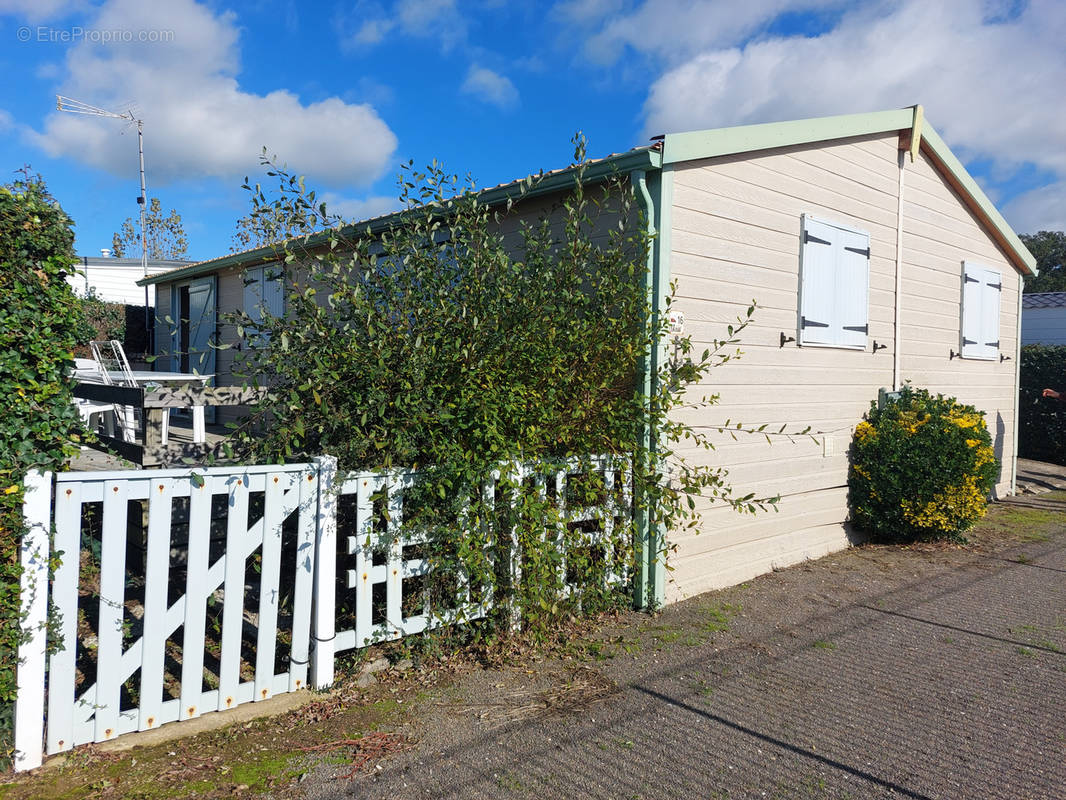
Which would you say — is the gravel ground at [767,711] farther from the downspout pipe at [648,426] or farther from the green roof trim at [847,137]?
the green roof trim at [847,137]

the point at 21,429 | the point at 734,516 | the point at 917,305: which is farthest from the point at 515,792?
the point at 917,305

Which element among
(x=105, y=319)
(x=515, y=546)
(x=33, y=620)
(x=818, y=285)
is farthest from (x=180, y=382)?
(x=105, y=319)

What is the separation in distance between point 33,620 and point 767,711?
3068 millimetres

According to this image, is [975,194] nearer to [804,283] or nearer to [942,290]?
[942,290]

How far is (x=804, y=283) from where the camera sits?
621 cm

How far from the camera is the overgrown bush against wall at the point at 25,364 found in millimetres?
2668

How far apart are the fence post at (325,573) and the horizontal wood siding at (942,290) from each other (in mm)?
6115

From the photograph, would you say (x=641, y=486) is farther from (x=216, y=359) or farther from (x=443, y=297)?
(x=216, y=359)

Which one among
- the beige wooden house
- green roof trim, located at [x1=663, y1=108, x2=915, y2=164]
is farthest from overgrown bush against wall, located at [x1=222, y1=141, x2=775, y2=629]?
green roof trim, located at [x1=663, y1=108, x2=915, y2=164]

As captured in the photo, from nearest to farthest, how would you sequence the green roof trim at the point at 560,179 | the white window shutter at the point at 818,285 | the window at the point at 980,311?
1. the green roof trim at the point at 560,179
2. the white window shutter at the point at 818,285
3. the window at the point at 980,311

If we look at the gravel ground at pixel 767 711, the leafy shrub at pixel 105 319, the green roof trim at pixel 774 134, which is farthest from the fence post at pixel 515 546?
the leafy shrub at pixel 105 319

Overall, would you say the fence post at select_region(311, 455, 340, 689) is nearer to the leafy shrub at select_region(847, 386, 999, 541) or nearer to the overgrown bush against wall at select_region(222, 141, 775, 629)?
the overgrown bush against wall at select_region(222, 141, 775, 629)

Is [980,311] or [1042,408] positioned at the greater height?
[980,311]

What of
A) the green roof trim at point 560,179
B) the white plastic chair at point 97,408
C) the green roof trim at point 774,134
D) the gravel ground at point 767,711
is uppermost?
the green roof trim at point 774,134
